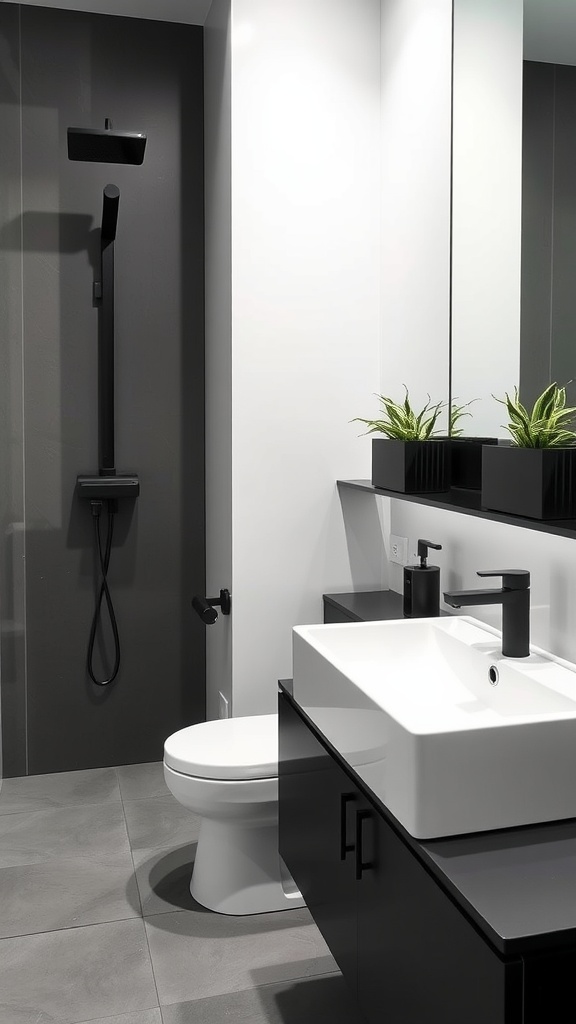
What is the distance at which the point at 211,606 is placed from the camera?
2.96m

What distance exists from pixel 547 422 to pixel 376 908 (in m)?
0.90

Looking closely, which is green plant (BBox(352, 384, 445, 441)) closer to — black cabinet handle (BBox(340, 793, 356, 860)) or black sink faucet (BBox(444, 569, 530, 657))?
black sink faucet (BBox(444, 569, 530, 657))

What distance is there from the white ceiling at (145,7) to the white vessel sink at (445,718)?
228 cm

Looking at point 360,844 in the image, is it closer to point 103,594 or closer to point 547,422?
point 547,422

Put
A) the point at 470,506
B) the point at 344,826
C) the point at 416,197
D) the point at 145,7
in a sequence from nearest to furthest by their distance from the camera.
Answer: the point at 344,826
the point at 470,506
the point at 416,197
the point at 145,7

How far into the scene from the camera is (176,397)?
3240 mm

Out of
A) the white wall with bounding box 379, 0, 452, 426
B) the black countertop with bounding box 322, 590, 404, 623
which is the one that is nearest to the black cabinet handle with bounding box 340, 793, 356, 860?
the black countertop with bounding box 322, 590, 404, 623

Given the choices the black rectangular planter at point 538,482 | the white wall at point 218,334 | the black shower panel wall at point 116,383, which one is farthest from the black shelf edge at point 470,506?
the black shower panel wall at point 116,383

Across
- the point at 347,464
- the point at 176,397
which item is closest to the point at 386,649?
the point at 347,464

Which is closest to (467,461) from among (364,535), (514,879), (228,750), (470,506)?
(470,506)

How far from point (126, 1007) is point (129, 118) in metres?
2.74

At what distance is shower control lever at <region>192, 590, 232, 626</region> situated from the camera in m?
2.79

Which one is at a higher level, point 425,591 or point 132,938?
point 425,591

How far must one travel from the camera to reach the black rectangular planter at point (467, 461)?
7.16 feet
